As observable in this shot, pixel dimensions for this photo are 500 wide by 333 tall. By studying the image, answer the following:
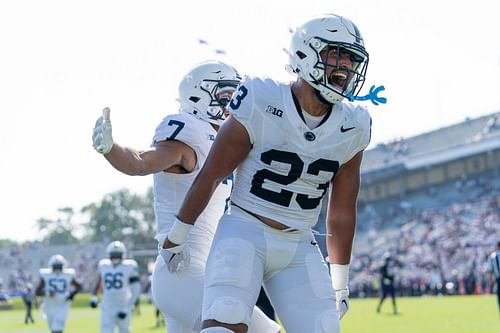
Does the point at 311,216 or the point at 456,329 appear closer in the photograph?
the point at 311,216

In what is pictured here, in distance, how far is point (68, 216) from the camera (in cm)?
11175

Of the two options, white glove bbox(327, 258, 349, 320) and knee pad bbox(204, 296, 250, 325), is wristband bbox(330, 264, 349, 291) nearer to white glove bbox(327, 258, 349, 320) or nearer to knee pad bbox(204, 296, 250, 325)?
white glove bbox(327, 258, 349, 320)

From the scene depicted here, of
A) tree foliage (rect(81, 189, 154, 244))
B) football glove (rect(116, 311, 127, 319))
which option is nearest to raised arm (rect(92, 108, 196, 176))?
football glove (rect(116, 311, 127, 319))

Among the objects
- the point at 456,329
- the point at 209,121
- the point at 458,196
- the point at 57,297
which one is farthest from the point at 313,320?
the point at 458,196

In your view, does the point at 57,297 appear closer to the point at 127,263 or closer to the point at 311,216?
the point at 127,263

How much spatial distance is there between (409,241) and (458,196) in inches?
321

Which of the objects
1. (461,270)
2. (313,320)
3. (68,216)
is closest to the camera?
(313,320)

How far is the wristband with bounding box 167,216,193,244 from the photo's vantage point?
5.07 m

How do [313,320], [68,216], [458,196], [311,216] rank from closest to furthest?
1. [313,320]
2. [311,216]
3. [458,196]
4. [68,216]

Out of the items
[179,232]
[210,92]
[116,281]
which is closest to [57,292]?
[116,281]

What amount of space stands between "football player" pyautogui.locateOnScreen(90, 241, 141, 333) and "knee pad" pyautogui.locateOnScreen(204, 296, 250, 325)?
10.9m

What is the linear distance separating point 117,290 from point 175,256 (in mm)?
11521

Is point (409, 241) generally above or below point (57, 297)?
above

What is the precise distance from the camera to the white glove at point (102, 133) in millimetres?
5051
